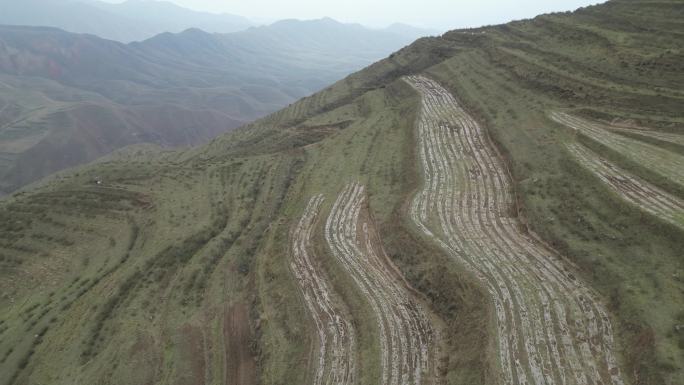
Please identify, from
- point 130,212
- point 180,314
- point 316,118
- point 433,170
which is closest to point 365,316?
point 180,314

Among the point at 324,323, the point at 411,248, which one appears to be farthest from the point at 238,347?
the point at 411,248

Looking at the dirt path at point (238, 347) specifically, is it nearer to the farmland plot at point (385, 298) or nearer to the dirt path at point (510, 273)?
the farmland plot at point (385, 298)

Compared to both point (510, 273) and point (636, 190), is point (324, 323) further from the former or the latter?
point (636, 190)

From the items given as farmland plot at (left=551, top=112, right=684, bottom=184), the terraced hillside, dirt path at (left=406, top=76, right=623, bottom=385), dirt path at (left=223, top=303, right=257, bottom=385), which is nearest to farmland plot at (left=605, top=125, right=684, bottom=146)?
the terraced hillside

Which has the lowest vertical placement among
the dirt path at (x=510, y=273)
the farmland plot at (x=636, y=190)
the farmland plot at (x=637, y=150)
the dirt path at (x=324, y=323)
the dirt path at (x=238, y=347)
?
the dirt path at (x=238, y=347)

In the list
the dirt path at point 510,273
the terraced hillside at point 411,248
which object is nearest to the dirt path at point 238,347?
the terraced hillside at point 411,248

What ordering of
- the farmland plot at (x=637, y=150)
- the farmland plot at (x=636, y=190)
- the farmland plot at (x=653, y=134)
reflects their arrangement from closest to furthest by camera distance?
1. the farmland plot at (x=636, y=190)
2. the farmland plot at (x=637, y=150)
3. the farmland plot at (x=653, y=134)

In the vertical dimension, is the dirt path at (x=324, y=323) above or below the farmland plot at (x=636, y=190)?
below
